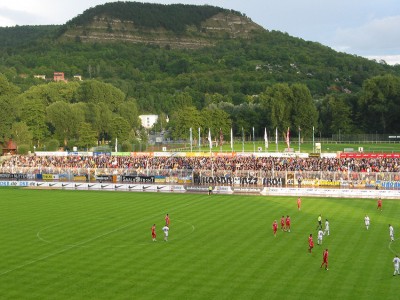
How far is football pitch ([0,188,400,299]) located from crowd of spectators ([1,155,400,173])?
15.4 metres

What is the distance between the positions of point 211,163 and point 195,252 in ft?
136

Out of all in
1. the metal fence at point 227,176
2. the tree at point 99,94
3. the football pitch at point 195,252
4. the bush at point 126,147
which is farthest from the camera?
the tree at point 99,94

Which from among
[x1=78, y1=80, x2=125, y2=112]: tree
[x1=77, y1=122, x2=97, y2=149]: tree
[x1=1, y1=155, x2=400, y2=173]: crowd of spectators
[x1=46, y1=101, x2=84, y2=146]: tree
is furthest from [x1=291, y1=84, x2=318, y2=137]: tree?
[x1=1, y1=155, x2=400, y2=173]: crowd of spectators

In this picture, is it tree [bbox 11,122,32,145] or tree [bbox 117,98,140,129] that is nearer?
tree [bbox 11,122,32,145]

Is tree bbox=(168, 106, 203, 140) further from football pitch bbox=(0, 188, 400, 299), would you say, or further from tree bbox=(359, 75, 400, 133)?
football pitch bbox=(0, 188, 400, 299)

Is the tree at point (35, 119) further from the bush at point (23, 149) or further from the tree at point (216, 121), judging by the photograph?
the tree at point (216, 121)

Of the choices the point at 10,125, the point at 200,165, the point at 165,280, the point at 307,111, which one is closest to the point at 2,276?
the point at 165,280

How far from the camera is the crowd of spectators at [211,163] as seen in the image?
234 feet

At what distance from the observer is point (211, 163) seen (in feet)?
251

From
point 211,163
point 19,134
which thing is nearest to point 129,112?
point 19,134

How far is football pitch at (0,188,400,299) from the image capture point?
1093 inches

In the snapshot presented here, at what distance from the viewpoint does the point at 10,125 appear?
110m

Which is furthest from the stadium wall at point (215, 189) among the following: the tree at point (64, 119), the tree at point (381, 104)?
the tree at point (381, 104)

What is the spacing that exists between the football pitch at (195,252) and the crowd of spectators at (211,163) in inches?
605
